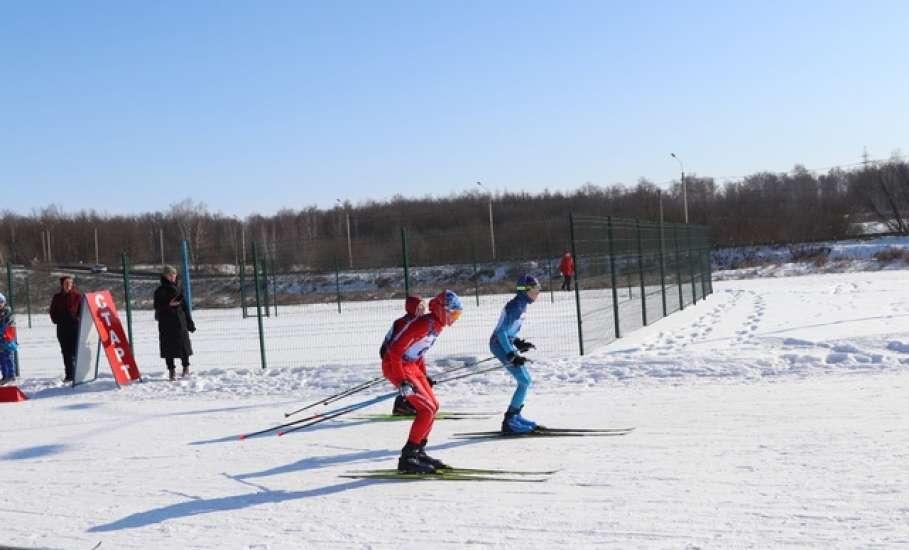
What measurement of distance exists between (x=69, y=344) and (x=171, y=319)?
1972mm

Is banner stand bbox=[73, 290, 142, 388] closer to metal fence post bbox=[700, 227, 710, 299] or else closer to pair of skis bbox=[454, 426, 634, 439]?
pair of skis bbox=[454, 426, 634, 439]

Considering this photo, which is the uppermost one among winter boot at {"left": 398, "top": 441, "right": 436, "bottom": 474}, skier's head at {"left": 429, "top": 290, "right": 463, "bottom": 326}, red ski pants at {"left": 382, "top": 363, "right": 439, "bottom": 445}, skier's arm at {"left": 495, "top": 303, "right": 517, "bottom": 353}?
skier's head at {"left": 429, "top": 290, "right": 463, "bottom": 326}

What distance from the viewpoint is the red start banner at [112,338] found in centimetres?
1395

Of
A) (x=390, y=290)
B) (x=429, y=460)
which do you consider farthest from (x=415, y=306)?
(x=390, y=290)

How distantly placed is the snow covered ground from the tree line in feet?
72.0

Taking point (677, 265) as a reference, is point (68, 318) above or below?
below

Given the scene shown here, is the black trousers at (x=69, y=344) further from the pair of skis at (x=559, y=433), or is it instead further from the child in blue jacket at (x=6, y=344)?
the pair of skis at (x=559, y=433)

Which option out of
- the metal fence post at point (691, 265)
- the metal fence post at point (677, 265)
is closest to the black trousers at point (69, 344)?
the metal fence post at point (677, 265)

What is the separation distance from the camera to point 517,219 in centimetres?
7481

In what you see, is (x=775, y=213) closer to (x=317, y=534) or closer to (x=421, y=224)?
(x=421, y=224)

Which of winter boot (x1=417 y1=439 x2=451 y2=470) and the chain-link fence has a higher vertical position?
the chain-link fence

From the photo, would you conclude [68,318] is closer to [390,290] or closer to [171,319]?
[171,319]

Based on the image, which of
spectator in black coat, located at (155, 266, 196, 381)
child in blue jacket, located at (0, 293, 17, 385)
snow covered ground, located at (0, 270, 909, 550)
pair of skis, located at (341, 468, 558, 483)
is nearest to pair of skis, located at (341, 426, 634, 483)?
pair of skis, located at (341, 468, 558, 483)

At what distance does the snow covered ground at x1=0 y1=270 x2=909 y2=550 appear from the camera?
18.1 feet
